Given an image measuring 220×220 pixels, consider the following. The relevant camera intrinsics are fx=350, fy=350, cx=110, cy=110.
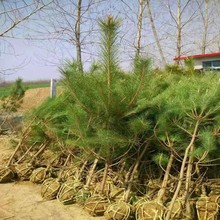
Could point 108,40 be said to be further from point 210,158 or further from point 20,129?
point 20,129

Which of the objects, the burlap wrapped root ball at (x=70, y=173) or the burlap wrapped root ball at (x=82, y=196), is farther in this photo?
the burlap wrapped root ball at (x=70, y=173)

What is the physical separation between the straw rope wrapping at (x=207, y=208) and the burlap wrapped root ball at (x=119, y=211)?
0.54m

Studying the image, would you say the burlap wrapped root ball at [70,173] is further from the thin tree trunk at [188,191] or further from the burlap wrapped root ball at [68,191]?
the thin tree trunk at [188,191]

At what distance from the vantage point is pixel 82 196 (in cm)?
314

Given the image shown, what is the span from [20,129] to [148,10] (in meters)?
5.87

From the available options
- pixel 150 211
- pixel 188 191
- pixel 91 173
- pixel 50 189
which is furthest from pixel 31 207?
pixel 188 191

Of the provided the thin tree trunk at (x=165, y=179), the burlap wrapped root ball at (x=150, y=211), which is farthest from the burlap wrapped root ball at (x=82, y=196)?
the thin tree trunk at (x=165, y=179)

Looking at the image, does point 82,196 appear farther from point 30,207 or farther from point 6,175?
point 6,175

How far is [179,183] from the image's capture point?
2736 mm

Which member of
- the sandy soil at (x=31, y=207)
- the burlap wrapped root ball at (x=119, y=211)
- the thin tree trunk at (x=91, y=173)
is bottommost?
the sandy soil at (x=31, y=207)

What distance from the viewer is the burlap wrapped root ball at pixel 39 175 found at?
12.6 feet

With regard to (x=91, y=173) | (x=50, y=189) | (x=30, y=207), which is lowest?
(x=30, y=207)

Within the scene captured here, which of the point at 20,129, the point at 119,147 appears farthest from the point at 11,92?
the point at 119,147

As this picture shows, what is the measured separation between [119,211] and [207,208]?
69cm
